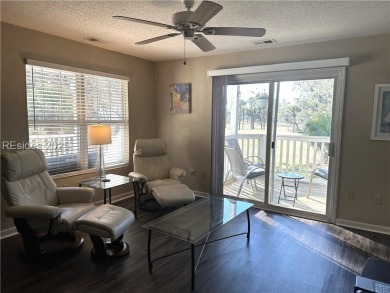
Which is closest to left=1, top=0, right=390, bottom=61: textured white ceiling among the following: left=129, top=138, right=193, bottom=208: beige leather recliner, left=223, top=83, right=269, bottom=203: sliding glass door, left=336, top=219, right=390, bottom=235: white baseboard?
left=223, top=83, right=269, bottom=203: sliding glass door

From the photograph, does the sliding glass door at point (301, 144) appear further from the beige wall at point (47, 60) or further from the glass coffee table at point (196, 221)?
the beige wall at point (47, 60)

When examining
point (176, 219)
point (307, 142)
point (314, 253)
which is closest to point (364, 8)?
point (307, 142)

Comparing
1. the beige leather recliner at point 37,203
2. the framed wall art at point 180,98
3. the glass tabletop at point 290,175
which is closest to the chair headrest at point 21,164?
the beige leather recliner at point 37,203

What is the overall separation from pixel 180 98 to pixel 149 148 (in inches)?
41.9

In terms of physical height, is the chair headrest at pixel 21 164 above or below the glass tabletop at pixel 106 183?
above

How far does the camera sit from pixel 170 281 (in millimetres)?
2275

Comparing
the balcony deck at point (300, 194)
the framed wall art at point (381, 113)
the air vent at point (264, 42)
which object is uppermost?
the air vent at point (264, 42)

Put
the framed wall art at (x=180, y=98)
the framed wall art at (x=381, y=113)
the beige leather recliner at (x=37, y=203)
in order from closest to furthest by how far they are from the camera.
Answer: the beige leather recliner at (x=37, y=203) < the framed wall art at (x=381, y=113) < the framed wall art at (x=180, y=98)

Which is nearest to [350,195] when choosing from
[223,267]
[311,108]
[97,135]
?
[311,108]

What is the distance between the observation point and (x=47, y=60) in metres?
3.31

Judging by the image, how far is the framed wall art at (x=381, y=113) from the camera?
312cm

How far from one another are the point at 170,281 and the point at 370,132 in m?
2.80

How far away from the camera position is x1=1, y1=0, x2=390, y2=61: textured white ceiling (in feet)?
7.83

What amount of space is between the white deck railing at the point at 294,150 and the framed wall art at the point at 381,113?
55 centimetres
